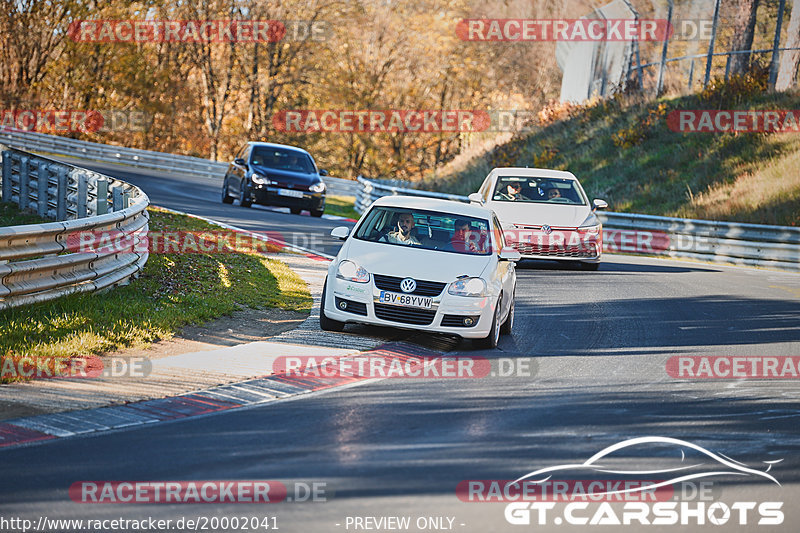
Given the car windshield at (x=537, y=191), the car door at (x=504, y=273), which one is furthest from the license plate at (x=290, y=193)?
the car door at (x=504, y=273)

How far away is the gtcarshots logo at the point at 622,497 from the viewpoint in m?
5.70

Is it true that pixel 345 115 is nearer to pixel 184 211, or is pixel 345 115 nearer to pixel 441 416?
pixel 184 211

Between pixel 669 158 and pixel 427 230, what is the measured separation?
23.1 metres

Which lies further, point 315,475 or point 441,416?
point 441,416

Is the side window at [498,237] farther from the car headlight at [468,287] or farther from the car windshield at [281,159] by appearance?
the car windshield at [281,159]

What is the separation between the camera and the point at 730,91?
111ft

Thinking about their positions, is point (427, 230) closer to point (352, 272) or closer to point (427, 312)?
point (352, 272)

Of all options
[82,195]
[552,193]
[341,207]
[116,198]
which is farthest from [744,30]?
[116,198]

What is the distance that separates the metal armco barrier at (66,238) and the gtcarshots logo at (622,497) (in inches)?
218

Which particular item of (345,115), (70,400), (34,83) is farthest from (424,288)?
(345,115)

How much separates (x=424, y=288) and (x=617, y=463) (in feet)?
13.8

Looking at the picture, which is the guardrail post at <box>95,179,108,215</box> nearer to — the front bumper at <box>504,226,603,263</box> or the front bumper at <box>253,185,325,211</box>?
the front bumper at <box>504,226,603,263</box>

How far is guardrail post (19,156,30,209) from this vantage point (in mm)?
19266

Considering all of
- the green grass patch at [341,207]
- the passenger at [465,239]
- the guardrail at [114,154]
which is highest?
the passenger at [465,239]
